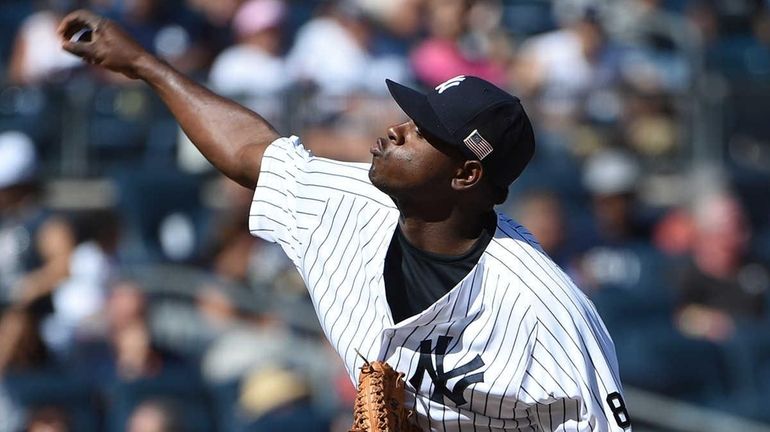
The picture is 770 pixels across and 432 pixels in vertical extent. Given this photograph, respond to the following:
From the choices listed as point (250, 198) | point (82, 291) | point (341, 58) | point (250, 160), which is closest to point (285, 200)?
point (250, 160)

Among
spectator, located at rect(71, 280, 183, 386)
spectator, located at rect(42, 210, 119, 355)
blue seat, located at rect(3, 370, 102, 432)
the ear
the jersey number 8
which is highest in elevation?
spectator, located at rect(42, 210, 119, 355)

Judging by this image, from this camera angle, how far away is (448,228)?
310cm

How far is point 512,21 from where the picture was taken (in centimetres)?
962

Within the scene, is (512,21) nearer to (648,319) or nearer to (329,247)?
(648,319)

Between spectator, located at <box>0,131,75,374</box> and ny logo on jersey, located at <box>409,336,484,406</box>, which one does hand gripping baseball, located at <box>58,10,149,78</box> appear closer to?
ny logo on jersey, located at <box>409,336,484,406</box>

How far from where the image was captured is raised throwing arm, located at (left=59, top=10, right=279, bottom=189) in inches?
133

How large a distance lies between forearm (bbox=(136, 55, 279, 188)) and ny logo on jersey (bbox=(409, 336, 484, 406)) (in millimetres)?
669

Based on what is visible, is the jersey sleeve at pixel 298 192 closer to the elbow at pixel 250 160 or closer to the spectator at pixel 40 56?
the elbow at pixel 250 160

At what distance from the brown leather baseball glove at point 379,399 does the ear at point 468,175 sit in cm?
43

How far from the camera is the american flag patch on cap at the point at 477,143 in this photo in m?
2.96

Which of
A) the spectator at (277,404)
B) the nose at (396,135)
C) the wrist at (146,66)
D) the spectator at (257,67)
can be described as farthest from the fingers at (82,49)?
the spectator at (257,67)

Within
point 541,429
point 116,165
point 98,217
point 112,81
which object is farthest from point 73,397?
point 541,429

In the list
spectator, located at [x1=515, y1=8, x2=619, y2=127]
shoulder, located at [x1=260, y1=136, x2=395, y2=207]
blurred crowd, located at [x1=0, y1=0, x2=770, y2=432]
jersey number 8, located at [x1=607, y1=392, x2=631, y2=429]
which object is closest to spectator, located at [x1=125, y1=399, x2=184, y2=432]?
blurred crowd, located at [x1=0, y1=0, x2=770, y2=432]

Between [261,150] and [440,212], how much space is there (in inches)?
20.5
